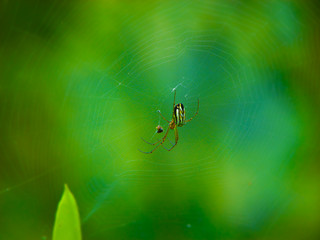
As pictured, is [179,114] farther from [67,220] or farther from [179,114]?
[67,220]

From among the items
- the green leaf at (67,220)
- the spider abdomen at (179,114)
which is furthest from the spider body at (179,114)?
the green leaf at (67,220)

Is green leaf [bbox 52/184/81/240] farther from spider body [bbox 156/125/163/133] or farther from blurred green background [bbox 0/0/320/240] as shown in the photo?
spider body [bbox 156/125/163/133]

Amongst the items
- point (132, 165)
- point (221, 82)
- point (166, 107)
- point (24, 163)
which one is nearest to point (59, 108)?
point (24, 163)

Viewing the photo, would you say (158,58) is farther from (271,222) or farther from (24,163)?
(271,222)

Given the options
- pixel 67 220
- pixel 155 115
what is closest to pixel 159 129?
pixel 155 115

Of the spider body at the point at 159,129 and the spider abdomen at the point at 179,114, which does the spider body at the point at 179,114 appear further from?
the spider body at the point at 159,129

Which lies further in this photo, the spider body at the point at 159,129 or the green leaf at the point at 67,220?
the spider body at the point at 159,129
